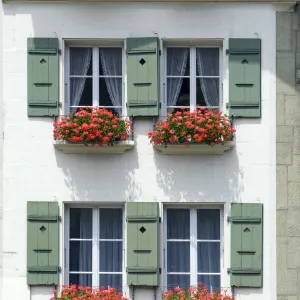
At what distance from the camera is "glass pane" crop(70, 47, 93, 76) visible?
17812 millimetres

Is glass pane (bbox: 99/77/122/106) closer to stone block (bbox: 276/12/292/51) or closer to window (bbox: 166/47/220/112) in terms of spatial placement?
window (bbox: 166/47/220/112)

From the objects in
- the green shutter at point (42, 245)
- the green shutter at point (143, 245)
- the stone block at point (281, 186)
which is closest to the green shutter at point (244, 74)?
the stone block at point (281, 186)

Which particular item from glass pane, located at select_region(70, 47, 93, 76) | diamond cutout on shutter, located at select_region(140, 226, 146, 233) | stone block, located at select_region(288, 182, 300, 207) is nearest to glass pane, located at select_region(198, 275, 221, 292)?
diamond cutout on shutter, located at select_region(140, 226, 146, 233)

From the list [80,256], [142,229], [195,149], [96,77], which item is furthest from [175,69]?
[80,256]

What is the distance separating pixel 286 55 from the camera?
57.5ft

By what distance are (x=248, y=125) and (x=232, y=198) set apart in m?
1.06

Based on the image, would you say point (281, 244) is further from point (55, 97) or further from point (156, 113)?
point (55, 97)

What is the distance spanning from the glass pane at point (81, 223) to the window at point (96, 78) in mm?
1463

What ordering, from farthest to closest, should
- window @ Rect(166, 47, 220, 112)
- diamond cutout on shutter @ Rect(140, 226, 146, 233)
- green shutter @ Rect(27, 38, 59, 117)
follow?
window @ Rect(166, 47, 220, 112) → green shutter @ Rect(27, 38, 59, 117) → diamond cutout on shutter @ Rect(140, 226, 146, 233)

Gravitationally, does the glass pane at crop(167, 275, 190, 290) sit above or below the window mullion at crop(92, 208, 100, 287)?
below

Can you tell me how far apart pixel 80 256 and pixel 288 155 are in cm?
328

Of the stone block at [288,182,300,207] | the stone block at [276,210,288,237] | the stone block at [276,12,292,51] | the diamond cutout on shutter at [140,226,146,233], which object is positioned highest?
the stone block at [276,12,292,51]

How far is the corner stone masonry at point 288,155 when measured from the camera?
17328mm

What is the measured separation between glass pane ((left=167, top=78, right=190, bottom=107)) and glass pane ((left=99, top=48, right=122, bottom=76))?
759 mm
